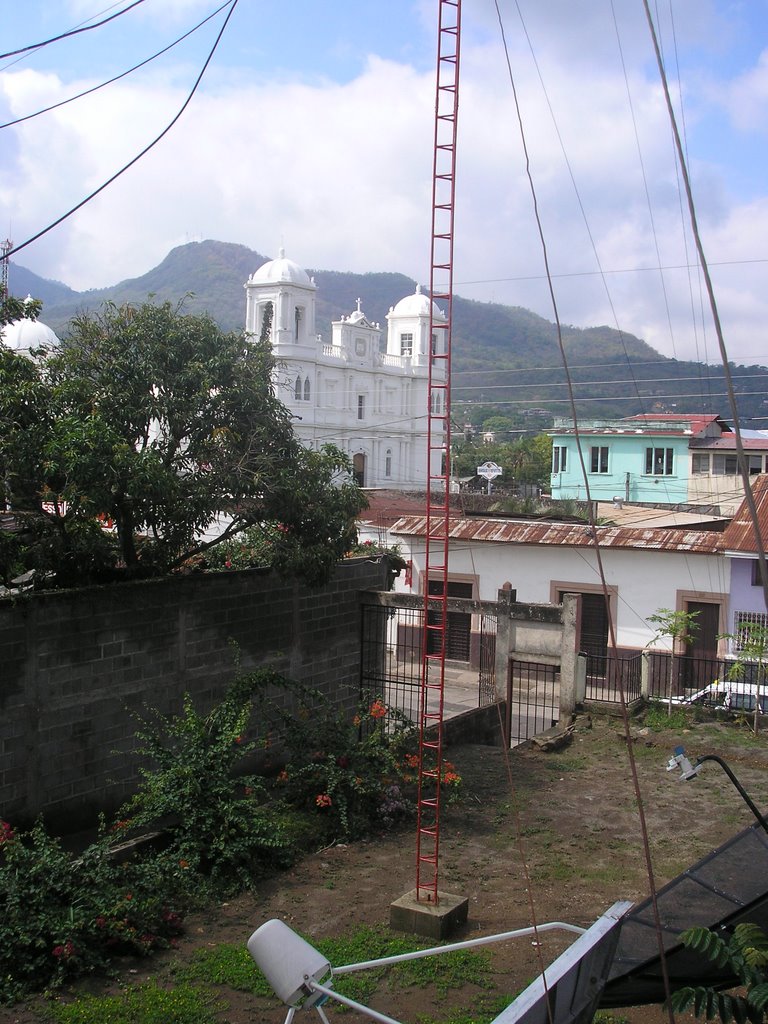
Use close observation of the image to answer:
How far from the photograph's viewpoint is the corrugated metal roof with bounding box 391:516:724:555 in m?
19.0

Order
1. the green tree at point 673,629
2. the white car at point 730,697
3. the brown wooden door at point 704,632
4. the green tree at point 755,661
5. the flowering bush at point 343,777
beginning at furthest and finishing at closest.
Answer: the brown wooden door at point 704,632 < the green tree at point 673,629 < the white car at point 730,697 < the green tree at point 755,661 < the flowering bush at point 343,777

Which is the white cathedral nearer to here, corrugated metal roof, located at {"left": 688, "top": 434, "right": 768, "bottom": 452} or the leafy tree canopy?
corrugated metal roof, located at {"left": 688, "top": 434, "right": 768, "bottom": 452}

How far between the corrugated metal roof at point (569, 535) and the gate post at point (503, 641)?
5.19m

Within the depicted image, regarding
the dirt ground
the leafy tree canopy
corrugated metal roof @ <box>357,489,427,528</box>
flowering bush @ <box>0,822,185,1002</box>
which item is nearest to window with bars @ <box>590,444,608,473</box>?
corrugated metal roof @ <box>357,489,427,528</box>

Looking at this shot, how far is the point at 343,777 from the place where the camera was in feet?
29.1

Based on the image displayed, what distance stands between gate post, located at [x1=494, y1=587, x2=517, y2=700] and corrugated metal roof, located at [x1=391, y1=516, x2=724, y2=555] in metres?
5.19

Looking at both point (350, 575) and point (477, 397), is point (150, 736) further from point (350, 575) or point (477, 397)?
point (477, 397)

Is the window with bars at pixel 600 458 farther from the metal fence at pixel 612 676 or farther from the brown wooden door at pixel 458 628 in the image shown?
the metal fence at pixel 612 676

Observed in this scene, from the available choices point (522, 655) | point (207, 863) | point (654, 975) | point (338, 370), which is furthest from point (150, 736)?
point (338, 370)

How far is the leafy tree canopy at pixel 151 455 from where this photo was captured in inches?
338

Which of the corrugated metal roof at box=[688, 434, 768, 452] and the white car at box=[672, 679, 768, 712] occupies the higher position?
the corrugated metal roof at box=[688, 434, 768, 452]

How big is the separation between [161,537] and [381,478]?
191ft

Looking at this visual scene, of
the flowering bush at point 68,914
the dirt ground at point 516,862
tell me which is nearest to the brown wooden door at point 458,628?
the dirt ground at point 516,862

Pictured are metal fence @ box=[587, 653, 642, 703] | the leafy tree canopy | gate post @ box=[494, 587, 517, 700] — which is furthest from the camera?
metal fence @ box=[587, 653, 642, 703]
